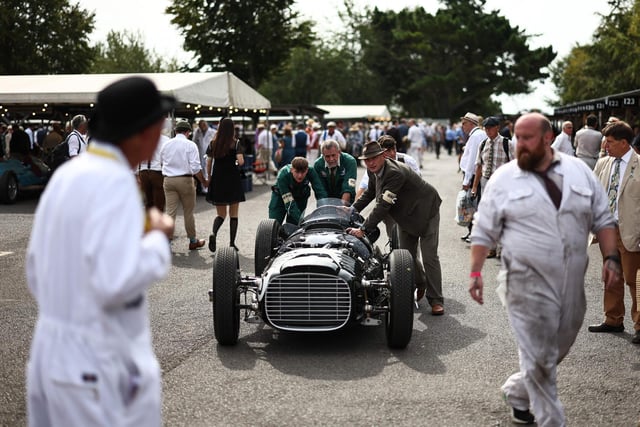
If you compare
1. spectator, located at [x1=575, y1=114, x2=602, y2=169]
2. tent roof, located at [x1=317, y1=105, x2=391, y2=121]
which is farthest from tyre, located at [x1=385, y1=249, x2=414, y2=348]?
tent roof, located at [x1=317, y1=105, x2=391, y2=121]

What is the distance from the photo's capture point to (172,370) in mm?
6578

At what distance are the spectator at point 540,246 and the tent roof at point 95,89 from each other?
45.6 ft

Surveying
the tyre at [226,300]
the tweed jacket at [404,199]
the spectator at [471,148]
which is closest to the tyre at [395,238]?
the tweed jacket at [404,199]

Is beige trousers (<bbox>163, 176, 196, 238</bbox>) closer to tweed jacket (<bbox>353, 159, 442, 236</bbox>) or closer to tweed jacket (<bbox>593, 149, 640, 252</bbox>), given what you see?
tweed jacket (<bbox>353, 159, 442, 236</bbox>)

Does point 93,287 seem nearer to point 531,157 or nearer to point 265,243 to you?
point 531,157

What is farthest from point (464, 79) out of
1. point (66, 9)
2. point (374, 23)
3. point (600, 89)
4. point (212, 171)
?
Result: point (212, 171)

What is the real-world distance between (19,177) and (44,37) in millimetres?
21814

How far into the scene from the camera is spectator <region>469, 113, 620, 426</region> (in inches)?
187

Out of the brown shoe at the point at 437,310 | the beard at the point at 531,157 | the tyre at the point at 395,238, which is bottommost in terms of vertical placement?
the brown shoe at the point at 437,310

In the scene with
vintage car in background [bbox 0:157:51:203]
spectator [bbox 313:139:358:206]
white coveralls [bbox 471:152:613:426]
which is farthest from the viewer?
vintage car in background [bbox 0:157:51:203]

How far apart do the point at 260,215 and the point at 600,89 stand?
3103cm

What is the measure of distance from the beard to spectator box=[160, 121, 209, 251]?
838 cm

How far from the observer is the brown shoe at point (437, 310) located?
853 centimetres

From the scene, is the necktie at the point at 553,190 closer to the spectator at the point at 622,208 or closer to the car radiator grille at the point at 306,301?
the car radiator grille at the point at 306,301
